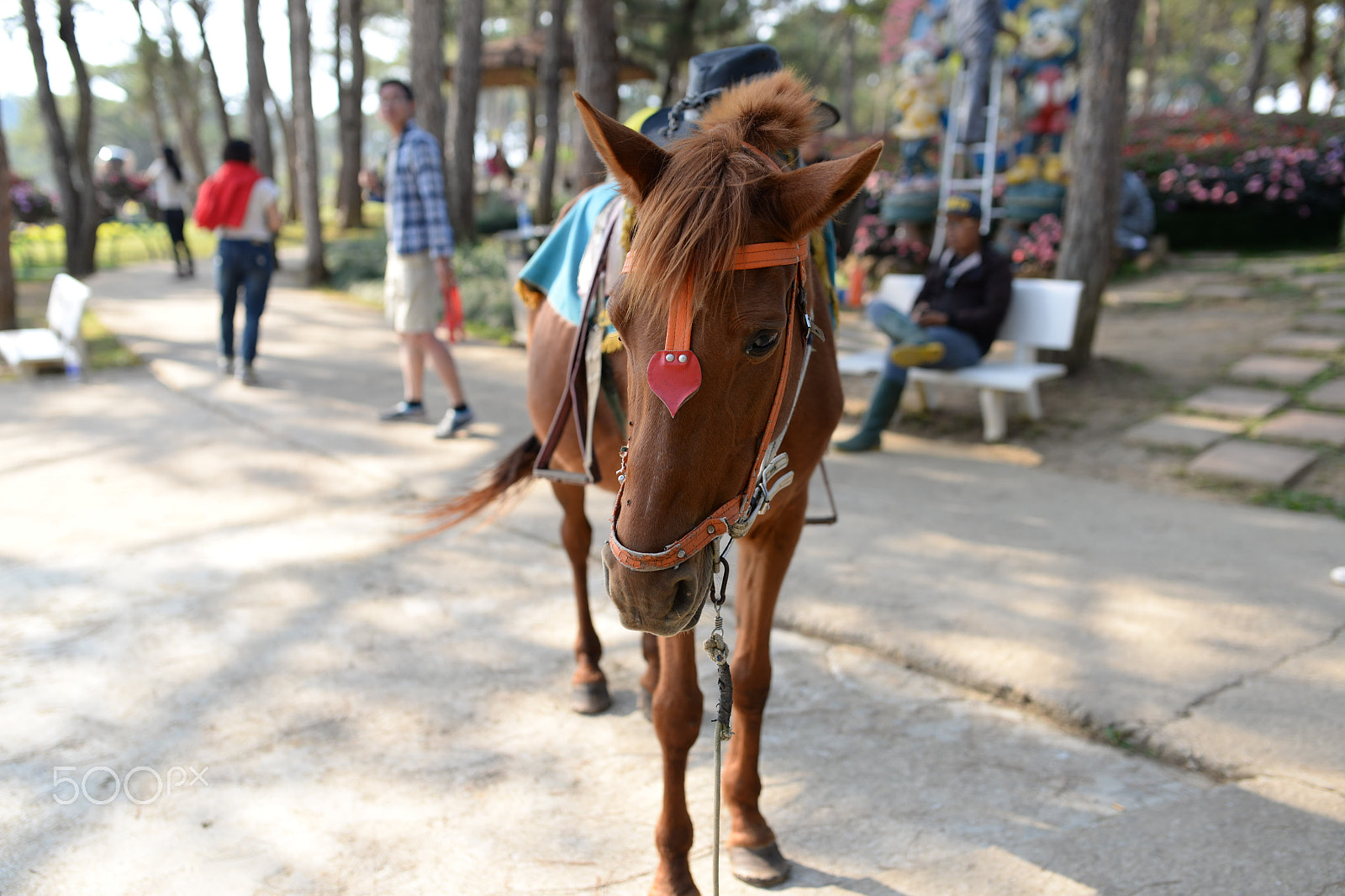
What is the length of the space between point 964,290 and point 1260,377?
2.60 m

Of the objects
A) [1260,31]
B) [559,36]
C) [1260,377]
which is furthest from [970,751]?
[1260,31]

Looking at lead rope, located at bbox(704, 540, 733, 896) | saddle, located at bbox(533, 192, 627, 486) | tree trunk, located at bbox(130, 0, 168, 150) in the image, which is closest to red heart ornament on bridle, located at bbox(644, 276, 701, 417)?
lead rope, located at bbox(704, 540, 733, 896)

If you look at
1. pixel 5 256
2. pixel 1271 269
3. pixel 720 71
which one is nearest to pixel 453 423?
pixel 720 71

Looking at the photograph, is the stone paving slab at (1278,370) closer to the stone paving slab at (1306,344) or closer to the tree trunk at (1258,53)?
the stone paving slab at (1306,344)

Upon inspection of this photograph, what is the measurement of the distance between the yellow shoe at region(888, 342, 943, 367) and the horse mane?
3.99 m

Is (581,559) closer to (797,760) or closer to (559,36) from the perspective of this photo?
(797,760)

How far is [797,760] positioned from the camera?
269 centimetres

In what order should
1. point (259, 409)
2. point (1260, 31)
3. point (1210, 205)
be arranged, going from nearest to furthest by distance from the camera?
point (259, 409) < point (1210, 205) < point (1260, 31)

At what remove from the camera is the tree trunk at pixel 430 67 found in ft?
34.0

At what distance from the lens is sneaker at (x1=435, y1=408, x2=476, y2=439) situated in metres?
5.89

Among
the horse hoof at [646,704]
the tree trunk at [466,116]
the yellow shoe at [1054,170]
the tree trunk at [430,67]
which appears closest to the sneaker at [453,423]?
the horse hoof at [646,704]

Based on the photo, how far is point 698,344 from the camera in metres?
1.53

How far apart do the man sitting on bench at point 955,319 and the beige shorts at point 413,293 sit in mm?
2989

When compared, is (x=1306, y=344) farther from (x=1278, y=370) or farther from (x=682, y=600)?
(x=682, y=600)
